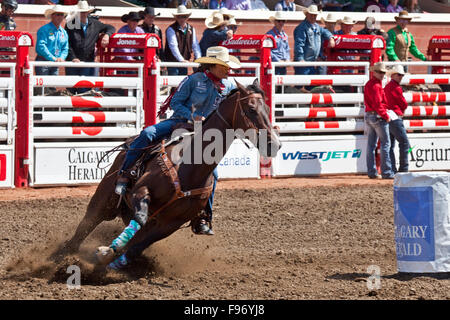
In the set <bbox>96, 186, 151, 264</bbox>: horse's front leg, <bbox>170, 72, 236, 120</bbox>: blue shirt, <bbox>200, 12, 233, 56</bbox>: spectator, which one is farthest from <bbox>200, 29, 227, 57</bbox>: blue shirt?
<bbox>96, 186, 151, 264</bbox>: horse's front leg

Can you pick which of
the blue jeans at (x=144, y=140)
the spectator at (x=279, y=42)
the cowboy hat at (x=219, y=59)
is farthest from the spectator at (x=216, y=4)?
the blue jeans at (x=144, y=140)

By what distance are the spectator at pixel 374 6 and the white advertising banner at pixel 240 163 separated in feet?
22.8

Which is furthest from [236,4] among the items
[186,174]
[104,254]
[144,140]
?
[104,254]

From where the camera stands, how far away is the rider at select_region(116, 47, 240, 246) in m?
7.48

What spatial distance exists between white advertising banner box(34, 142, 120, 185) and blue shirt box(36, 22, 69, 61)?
1.42 meters

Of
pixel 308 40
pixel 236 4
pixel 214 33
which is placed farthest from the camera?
pixel 236 4

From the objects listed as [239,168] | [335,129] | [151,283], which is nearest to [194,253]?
[151,283]

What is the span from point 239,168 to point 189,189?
6312 mm

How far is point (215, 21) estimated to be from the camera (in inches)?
542

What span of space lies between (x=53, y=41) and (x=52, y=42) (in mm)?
21

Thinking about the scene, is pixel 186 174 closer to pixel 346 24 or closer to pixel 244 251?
pixel 244 251

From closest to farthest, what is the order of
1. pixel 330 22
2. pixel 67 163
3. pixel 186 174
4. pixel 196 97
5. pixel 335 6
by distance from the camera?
pixel 186 174, pixel 196 97, pixel 67 163, pixel 330 22, pixel 335 6

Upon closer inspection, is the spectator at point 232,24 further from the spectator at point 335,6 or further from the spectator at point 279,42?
the spectator at point 335,6

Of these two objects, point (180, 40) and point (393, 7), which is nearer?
point (180, 40)
